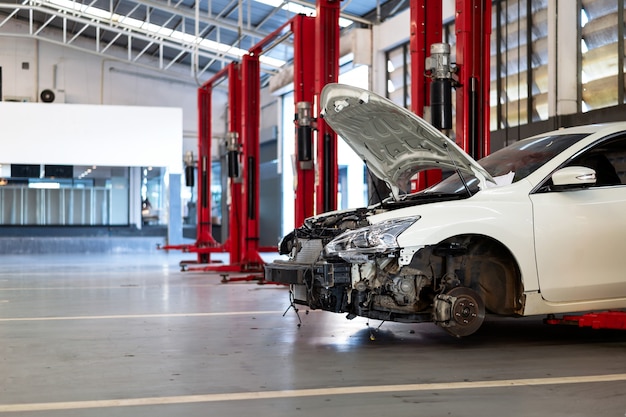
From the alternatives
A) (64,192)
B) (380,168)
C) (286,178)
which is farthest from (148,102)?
(380,168)

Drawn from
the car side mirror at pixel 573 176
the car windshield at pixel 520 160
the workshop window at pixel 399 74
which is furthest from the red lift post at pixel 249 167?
the car side mirror at pixel 573 176

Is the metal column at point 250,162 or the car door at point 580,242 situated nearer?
the car door at point 580,242

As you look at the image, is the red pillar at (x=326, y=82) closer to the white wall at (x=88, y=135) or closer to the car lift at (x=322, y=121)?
the car lift at (x=322, y=121)

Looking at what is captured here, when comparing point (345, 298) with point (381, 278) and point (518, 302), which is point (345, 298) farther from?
point (518, 302)

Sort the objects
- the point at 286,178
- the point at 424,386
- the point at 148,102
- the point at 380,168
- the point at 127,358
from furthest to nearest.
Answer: the point at 148,102 < the point at 286,178 < the point at 380,168 < the point at 127,358 < the point at 424,386

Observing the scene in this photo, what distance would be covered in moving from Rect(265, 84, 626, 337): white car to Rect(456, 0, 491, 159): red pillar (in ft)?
7.89

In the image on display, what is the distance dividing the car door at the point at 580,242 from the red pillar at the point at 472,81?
262 centimetres

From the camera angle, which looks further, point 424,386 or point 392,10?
point 392,10

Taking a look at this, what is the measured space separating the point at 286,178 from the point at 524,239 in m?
22.6

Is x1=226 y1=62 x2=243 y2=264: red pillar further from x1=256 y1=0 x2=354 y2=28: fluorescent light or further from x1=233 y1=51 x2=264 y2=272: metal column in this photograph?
x1=256 y1=0 x2=354 y2=28: fluorescent light

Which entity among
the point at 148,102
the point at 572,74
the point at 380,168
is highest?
the point at 148,102

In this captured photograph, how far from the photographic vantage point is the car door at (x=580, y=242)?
14.9 feet

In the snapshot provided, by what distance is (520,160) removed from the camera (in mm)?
5078

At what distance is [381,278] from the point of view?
180 inches
